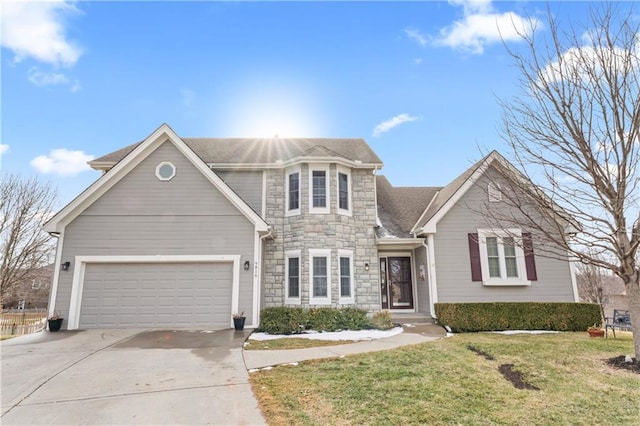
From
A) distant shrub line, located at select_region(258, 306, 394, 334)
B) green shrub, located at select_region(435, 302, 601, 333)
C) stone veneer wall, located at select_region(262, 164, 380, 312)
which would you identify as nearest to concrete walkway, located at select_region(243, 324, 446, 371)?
green shrub, located at select_region(435, 302, 601, 333)

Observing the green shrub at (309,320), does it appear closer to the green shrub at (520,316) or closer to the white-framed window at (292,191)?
the green shrub at (520,316)

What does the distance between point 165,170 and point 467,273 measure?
11.3 m

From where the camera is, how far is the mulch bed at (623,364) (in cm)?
594

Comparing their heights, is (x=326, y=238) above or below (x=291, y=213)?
below

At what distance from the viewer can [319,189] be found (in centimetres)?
1240

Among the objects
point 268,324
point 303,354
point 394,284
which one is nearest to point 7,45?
point 268,324

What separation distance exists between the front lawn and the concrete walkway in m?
0.45

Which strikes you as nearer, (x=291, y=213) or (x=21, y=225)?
(x=291, y=213)

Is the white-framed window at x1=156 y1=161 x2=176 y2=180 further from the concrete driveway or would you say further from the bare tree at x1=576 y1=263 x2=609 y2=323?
the bare tree at x1=576 y1=263 x2=609 y2=323

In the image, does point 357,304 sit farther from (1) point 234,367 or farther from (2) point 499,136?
(2) point 499,136

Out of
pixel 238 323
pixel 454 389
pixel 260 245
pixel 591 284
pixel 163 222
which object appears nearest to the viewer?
pixel 454 389

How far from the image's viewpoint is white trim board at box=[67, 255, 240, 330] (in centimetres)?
1001

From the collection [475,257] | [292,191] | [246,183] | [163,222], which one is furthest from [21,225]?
[475,257]

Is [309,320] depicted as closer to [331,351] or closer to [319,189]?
[331,351]
